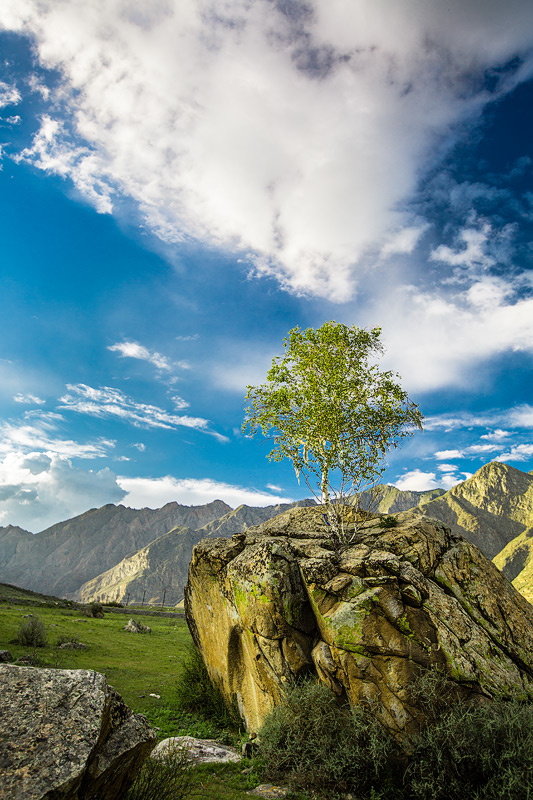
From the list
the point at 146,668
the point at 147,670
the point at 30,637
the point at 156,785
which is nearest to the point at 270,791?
the point at 156,785

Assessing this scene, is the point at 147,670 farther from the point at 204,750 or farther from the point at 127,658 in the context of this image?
the point at 204,750

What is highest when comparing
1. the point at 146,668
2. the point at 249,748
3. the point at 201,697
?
the point at 249,748

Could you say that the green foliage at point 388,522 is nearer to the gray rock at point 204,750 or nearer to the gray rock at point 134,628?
the gray rock at point 204,750

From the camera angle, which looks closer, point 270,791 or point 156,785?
point 156,785

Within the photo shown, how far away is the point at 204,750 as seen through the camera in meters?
14.8

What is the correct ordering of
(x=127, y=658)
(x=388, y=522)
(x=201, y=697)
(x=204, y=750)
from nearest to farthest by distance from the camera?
(x=204, y=750) < (x=201, y=697) < (x=388, y=522) < (x=127, y=658)

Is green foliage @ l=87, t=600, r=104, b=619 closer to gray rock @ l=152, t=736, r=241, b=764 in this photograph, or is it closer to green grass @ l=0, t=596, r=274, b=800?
green grass @ l=0, t=596, r=274, b=800

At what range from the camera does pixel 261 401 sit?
26.0 metres

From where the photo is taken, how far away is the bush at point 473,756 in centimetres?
1029

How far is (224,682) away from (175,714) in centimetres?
314

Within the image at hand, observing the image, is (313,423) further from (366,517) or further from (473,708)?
(473,708)

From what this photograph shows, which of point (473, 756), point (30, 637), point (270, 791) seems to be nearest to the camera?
point (473, 756)

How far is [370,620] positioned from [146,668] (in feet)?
85.4

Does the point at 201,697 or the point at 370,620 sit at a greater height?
the point at 370,620
